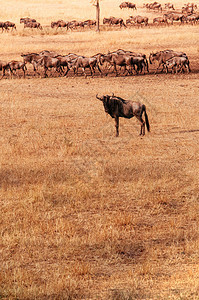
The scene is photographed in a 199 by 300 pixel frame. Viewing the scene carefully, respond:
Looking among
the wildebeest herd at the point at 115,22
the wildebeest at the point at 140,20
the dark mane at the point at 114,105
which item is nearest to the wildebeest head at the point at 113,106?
the dark mane at the point at 114,105

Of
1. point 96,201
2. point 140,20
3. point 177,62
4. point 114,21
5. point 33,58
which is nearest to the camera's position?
point 96,201

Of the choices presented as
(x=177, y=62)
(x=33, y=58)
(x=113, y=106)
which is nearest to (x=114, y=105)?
(x=113, y=106)

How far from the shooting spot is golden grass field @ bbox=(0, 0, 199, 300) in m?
5.45

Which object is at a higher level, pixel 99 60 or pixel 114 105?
pixel 99 60

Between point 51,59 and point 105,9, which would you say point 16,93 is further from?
point 105,9

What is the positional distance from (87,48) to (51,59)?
7557mm

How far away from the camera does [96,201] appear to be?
8094 millimetres

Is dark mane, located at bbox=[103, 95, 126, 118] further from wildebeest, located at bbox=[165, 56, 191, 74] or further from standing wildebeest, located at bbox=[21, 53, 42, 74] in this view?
standing wildebeest, located at bbox=[21, 53, 42, 74]

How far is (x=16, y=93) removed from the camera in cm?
1945

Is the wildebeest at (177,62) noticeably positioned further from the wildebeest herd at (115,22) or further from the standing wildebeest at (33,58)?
the wildebeest herd at (115,22)

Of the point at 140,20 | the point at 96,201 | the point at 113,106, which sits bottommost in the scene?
the point at 96,201

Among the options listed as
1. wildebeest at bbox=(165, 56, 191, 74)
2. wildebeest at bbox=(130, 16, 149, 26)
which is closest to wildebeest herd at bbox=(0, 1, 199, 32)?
wildebeest at bbox=(130, 16, 149, 26)

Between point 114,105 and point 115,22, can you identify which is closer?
point 114,105

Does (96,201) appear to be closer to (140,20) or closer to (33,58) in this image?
(33,58)
